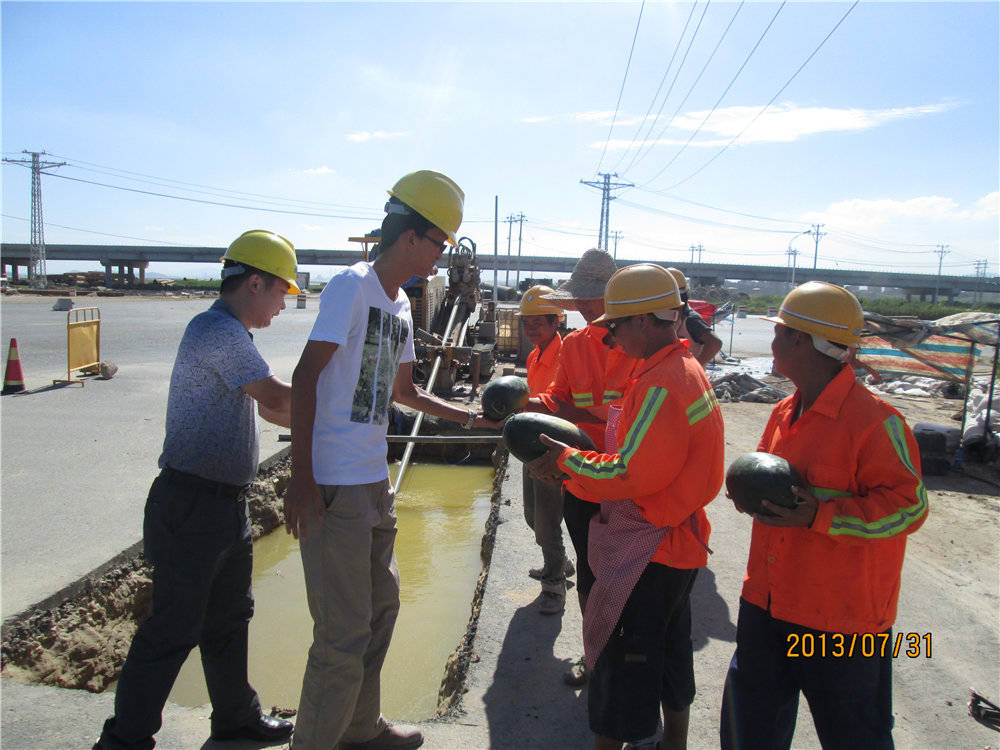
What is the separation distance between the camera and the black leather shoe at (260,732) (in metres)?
2.79

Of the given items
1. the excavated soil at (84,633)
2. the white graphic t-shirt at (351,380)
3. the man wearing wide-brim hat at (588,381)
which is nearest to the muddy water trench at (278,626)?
the excavated soil at (84,633)

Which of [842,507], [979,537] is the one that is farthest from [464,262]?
[842,507]

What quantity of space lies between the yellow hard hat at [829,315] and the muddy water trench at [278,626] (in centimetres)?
247

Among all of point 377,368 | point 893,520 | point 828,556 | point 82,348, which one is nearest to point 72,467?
point 377,368

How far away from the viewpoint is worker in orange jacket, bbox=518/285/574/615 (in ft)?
13.1

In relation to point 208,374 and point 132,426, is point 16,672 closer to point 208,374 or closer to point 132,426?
point 208,374

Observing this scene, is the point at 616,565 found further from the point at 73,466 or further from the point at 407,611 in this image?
the point at 73,466

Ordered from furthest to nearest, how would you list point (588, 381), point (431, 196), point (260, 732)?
point (588, 381) → point (260, 732) → point (431, 196)

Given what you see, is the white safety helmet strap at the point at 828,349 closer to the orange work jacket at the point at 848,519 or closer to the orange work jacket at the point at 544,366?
the orange work jacket at the point at 848,519

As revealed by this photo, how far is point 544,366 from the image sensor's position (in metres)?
4.28

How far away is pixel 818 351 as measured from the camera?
2.28 meters

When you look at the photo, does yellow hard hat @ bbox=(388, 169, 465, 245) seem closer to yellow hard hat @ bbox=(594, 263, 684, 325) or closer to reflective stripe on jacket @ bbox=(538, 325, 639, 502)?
yellow hard hat @ bbox=(594, 263, 684, 325)

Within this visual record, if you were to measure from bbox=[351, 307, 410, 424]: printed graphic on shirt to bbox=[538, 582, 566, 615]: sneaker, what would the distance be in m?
1.99

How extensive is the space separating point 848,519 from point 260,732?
2.58 metres
